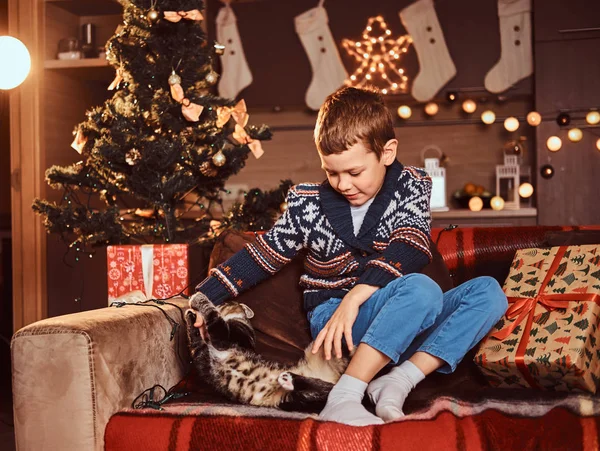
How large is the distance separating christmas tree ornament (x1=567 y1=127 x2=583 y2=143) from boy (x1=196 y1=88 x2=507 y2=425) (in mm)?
1853

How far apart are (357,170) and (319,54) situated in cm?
209

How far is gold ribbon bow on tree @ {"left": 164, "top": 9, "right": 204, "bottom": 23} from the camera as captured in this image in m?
2.31

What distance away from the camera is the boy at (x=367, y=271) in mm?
1368

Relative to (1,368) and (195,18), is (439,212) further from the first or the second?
(1,368)

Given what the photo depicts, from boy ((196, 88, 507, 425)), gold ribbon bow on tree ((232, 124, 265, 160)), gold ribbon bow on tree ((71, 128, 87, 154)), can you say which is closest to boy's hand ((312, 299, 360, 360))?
boy ((196, 88, 507, 425))

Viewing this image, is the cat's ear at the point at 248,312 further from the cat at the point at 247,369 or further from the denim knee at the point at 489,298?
the denim knee at the point at 489,298

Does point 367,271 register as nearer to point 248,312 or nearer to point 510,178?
point 248,312

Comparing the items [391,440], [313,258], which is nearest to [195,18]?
[313,258]

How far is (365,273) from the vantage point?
1501 mm

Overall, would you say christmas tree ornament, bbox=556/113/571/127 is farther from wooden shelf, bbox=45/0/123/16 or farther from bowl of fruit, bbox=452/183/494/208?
wooden shelf, bbox=45/0/123/16

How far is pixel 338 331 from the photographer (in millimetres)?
1394

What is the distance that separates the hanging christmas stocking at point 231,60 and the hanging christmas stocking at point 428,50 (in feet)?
2.74

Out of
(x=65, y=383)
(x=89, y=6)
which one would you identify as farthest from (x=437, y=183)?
(x=65, y=383)

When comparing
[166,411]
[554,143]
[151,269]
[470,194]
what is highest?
[554,143]
